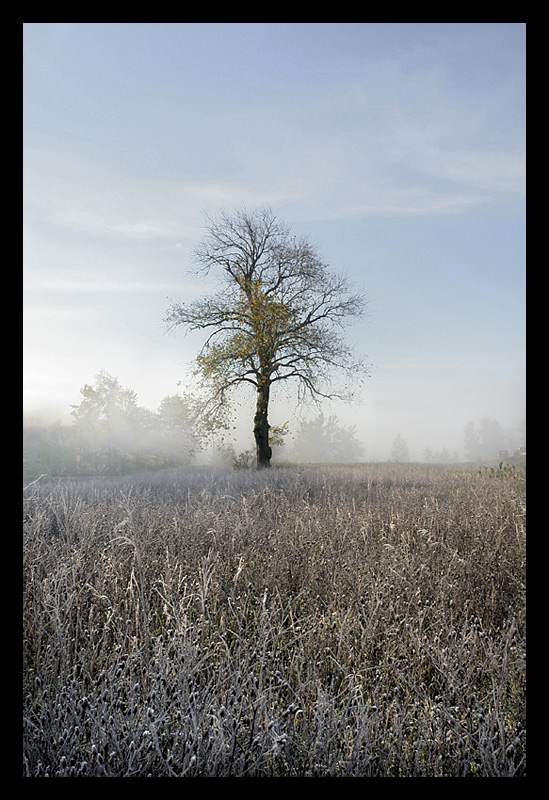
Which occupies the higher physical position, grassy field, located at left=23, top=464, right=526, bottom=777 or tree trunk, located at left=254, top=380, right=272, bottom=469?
tree trunk, located at left=254, top=380, right=272, bottom=469

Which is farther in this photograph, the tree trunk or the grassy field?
the tree trunk

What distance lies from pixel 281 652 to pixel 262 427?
430 inches

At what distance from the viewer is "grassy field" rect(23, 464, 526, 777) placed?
1746mm

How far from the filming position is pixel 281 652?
2510mm

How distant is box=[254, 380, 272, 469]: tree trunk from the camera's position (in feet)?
38.8

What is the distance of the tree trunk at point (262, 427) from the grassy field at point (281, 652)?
680 centimetres

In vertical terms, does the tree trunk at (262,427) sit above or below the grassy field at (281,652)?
above

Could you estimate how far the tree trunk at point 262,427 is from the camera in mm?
11820

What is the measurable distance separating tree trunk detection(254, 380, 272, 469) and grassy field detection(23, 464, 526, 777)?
6801 mm

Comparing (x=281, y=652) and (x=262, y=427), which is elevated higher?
(x=262, y=427)
